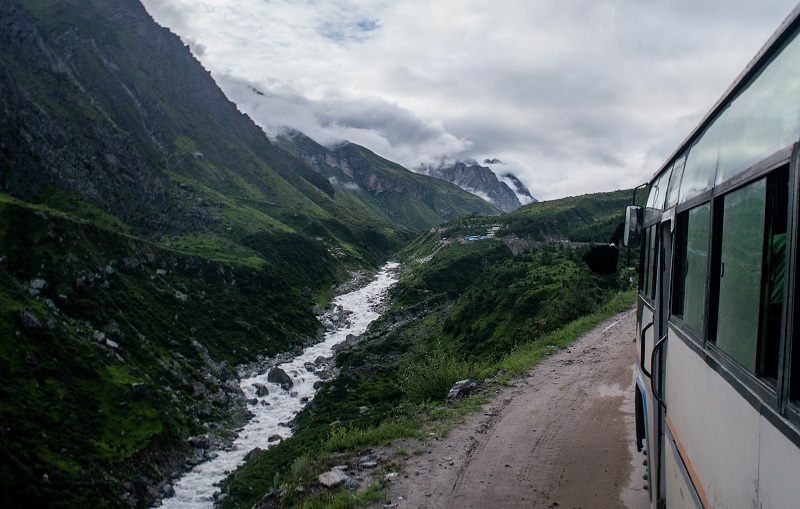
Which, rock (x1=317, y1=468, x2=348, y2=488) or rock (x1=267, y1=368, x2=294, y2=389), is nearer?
rock (x1=317, y1=468, x2=348, y2=488)

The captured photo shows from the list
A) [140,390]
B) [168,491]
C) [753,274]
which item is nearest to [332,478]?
[753,274]

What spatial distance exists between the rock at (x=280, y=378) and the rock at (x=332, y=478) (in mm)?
26370

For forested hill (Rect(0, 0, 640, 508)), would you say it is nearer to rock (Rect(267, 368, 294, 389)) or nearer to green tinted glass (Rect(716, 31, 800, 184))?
rock (Rect(267, 368, 294, 389))

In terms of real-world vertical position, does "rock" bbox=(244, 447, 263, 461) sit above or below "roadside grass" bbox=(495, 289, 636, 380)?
below

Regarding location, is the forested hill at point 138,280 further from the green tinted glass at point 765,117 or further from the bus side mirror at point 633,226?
the green tinted glass at point 765,117

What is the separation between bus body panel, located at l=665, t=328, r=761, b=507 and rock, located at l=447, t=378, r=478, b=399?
9314mm

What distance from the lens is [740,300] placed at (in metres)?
3.05

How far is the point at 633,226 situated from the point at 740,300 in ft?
17.5

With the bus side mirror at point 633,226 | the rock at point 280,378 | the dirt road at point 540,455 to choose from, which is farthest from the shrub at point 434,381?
the rock at point 280,378

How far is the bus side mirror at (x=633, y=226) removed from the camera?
8.00 meters

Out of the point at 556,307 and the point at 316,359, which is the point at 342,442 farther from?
the point at 316,359

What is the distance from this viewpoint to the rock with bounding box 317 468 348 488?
8.80 metres

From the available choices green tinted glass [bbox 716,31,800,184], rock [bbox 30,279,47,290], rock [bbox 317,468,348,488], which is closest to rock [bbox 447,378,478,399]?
rock [bbox 317,468,348,488]

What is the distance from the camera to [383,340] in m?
40.6
